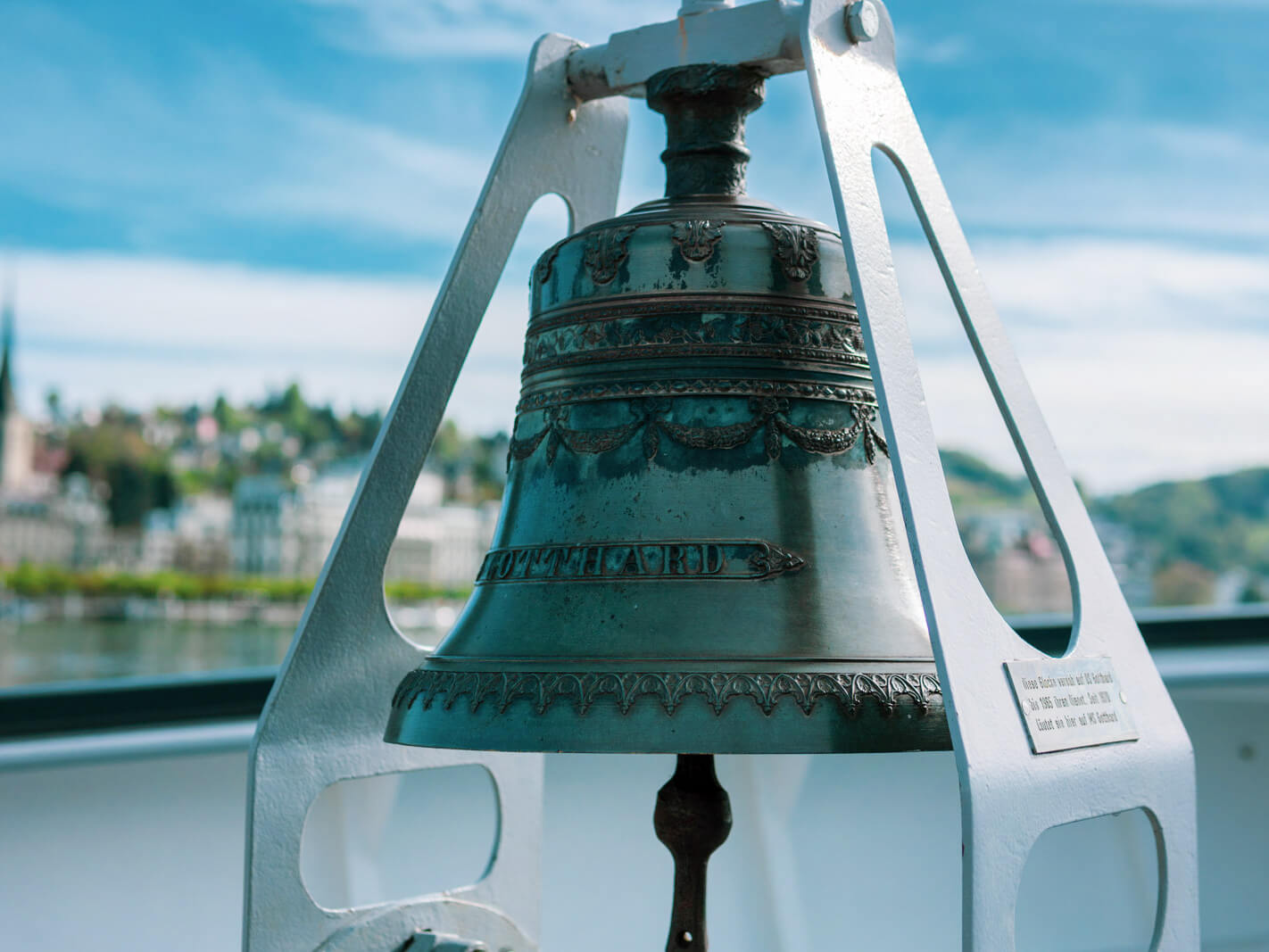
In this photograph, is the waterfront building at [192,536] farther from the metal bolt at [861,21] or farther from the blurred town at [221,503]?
the metal bolt at [861,21]

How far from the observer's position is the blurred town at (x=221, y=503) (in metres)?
3.53

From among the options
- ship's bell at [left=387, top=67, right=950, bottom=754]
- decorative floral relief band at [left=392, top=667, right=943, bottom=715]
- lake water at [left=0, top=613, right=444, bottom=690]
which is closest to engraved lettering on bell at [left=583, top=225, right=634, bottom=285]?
ship's bell at [left=387, top=67, right=950, bottom=754]

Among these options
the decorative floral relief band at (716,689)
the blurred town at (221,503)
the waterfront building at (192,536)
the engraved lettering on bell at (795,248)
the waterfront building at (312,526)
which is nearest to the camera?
the decorative floral relief band at (716,689)

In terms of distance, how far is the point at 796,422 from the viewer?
1.40 metres

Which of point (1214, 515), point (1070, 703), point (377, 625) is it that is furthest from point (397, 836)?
point (1214, 515)

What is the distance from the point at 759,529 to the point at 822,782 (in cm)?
180

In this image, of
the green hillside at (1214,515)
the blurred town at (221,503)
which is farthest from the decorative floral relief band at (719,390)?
the green hillside at (1214,515)

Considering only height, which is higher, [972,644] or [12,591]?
[12,591]

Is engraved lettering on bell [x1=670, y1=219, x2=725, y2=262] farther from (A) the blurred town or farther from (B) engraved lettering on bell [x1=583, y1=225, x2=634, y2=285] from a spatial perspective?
(A) the blurred town

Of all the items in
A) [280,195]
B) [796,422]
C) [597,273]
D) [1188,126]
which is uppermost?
[1188,126]

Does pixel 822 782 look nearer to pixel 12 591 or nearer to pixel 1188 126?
pixel 12 591

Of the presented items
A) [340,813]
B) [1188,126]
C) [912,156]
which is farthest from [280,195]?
[1188,126]

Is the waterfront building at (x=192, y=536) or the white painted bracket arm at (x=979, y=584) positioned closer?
the white painted bracket arm at (x=979, y=584)

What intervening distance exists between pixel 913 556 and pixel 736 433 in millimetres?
313
